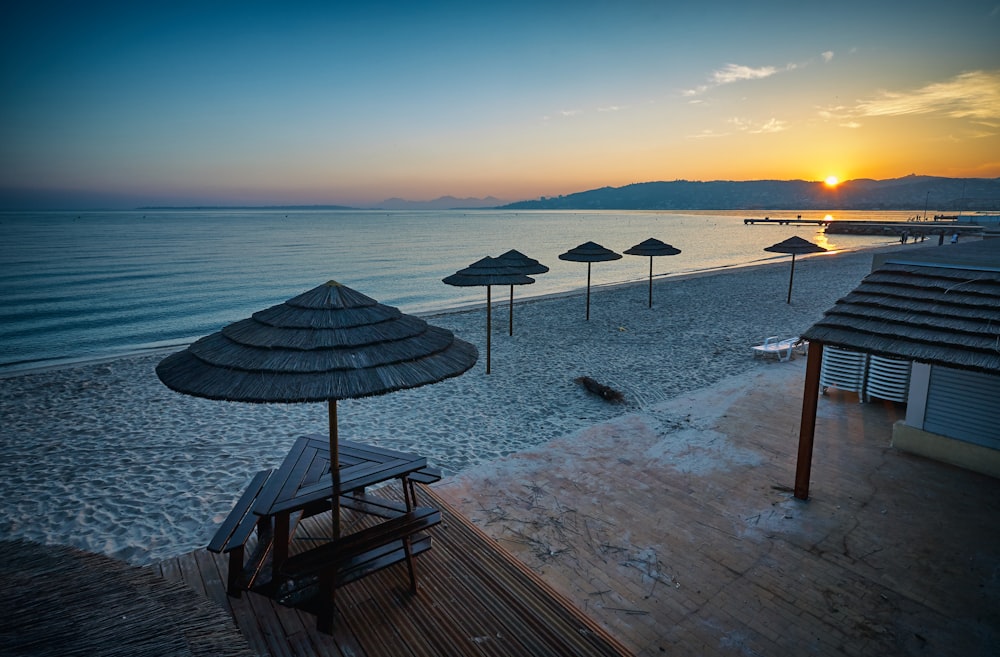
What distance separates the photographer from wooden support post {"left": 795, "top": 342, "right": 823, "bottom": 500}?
496 cm

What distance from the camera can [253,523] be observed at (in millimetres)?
3598

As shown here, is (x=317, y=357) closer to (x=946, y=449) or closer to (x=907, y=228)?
(x=946, y=449)

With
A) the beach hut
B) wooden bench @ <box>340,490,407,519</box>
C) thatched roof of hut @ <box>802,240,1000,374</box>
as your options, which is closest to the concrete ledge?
the beach hut

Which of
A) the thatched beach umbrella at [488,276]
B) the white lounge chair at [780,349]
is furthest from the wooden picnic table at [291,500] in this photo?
the white lounge chair at [780,349]

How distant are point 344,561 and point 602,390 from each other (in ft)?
20.1

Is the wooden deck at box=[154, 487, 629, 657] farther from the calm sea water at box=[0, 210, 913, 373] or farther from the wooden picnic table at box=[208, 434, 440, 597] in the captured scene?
the calm sea water at box=[0, 210, 913, 373]

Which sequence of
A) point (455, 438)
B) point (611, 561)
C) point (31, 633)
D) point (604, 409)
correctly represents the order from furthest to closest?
point (604, 409) → point (455, 438) → point (611, 561) → point (31, 633)

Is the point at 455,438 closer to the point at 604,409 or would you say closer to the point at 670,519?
the point at 604,409

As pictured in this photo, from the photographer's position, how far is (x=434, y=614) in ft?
10.8

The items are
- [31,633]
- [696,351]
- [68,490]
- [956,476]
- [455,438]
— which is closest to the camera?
[31,633]

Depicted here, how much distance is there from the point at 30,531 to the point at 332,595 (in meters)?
4.36

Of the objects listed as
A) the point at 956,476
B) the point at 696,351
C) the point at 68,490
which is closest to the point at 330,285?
the point at 68,490

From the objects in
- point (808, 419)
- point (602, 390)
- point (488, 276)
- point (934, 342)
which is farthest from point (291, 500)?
point (488, 276)

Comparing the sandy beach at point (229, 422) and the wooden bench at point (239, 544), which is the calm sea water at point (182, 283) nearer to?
the sandy beach at point (229, 422)
